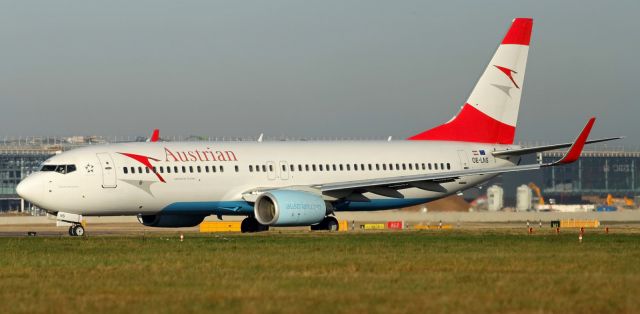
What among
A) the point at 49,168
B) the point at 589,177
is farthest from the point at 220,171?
the point at 589,177

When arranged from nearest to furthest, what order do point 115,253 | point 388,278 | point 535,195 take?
point 388,278 < point 115,253 < point 535,195

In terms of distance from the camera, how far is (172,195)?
48656 mm

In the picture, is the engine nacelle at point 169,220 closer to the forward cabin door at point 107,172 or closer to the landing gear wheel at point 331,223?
the forward cabin door at point 107,172

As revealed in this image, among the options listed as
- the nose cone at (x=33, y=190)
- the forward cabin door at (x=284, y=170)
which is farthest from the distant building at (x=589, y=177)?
the nose cone at (x=33, y=190)

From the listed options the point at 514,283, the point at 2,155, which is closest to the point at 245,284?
the point at 514,283

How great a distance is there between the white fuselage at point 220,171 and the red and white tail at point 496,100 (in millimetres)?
945

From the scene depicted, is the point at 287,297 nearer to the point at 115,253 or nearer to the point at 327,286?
the point at 327,286

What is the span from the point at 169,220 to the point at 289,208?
21.2 feet

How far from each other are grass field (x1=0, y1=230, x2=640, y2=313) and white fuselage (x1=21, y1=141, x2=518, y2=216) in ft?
22.1

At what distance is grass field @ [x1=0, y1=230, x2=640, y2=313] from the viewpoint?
20.6m

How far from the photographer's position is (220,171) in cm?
5000

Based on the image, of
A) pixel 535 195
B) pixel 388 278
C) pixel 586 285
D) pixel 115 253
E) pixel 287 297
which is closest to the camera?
pixel 287 297

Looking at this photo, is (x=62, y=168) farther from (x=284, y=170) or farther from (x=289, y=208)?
(x=284, y=170)

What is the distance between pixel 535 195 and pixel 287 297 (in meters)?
104
